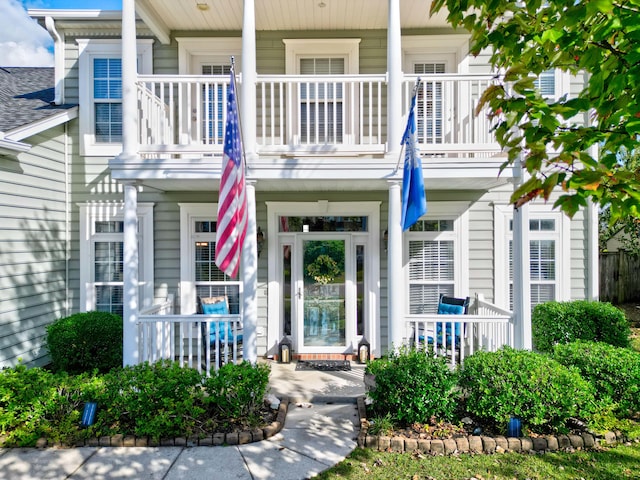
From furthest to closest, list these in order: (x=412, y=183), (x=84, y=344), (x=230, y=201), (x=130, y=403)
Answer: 1. (x=84, y=344)
2. (x=412, y=183)
3. (x=130, y=403)
4. (x=230, y=201)

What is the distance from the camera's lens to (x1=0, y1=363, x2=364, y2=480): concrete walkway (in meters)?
3.67

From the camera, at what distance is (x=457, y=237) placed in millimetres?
7145

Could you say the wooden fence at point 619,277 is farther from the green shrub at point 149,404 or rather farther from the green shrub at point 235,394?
the green shrub at point 149,404

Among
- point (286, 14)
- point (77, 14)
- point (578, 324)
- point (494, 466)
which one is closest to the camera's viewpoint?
point (494, 466)

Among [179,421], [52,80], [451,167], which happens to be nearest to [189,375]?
[179,421]

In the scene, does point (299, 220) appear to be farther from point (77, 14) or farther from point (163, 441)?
point (77, 14)

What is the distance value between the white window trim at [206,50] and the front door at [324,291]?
11.3ft

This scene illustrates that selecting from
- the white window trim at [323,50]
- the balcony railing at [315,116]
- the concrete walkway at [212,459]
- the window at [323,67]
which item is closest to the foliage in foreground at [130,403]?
the concrete walkway at [212,459]

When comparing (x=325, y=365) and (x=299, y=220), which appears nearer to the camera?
(x=325, y=365)

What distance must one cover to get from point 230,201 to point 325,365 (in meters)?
3.57

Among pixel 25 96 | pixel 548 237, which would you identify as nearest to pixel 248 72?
pixel 25 96

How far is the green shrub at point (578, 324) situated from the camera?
6232 millimetres

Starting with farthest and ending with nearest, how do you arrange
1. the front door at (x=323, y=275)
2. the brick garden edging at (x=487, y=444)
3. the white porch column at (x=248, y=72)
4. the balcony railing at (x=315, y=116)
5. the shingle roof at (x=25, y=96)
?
the front door at (x=323, y=275) → the shingle roof at (x=25, y=96) → the balcony railing at (x=315, y=116) → the white porch column at (x=248, y=72) → the brick garden edging at (x=487, y=444)

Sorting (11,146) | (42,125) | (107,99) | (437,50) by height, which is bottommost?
(11,146)
